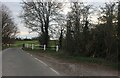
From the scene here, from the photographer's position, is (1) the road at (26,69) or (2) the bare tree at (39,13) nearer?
(1) the road at (26,69)

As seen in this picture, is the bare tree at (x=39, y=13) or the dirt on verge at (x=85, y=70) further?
the bare tree at (x=39, y=13)

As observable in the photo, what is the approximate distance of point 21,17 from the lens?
213ft

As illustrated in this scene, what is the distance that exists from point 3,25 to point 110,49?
2441 inches

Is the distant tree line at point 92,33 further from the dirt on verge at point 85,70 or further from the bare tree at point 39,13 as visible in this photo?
the bare tree at point 39,13

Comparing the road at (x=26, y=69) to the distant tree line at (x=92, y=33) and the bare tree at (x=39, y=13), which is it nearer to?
the distant tree line at (x=92, y=33)

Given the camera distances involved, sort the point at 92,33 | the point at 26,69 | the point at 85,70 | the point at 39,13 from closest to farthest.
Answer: the point at 85,70 < the point at 26,69 < the point at 92,33 < the point at 39,13

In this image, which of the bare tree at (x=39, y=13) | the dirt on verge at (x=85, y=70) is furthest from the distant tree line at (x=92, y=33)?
the bare tree at (x=39, y=13)

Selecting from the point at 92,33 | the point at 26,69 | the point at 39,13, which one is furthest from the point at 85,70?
the point at 39,13

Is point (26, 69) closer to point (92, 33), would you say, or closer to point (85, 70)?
point (85, 70)

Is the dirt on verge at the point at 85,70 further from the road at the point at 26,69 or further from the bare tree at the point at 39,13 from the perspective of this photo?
the bare tree at the point at 39,13

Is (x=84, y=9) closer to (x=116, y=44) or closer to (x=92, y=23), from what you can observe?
(x=92, y=23)

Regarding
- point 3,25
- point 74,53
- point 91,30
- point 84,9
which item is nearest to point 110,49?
point 91,30

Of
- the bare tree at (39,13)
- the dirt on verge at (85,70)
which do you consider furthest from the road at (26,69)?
the bare tree at (39,13)

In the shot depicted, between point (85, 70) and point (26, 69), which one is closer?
point (85, 70)
